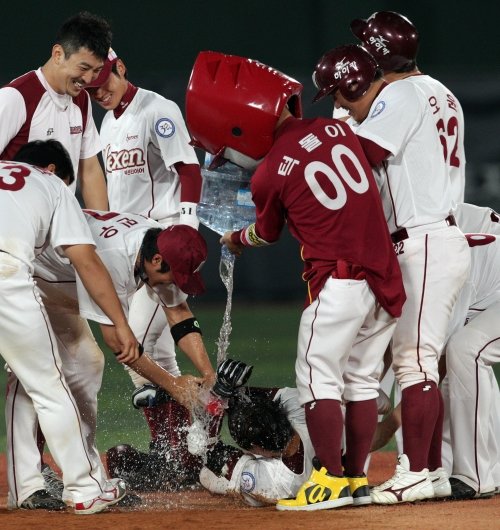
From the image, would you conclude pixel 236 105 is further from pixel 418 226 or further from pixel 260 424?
pixel 260 424

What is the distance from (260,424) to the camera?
5.00 m

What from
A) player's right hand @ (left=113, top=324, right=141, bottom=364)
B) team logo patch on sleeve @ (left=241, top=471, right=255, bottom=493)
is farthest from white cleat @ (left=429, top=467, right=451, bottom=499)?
player's right hand @ (left=113, top=324, right=141, bottom=364)

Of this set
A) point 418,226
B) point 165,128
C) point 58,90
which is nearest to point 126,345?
point 418,226

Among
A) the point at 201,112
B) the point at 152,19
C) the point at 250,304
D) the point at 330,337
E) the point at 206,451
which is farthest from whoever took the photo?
the point at 152,19

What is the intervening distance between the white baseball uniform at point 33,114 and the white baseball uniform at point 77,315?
0.70 metres

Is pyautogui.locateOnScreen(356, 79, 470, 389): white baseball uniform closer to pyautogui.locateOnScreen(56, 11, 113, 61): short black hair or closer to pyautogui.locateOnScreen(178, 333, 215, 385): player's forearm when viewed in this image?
pyautogui.locateOnScreen(178, 333, 215, 385): player's forearm

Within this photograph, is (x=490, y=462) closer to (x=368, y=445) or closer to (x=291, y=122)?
(x=368, y=445)

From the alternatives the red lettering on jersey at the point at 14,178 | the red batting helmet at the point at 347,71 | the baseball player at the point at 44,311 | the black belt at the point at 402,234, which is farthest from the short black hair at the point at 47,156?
the black belt at the point at 402,234

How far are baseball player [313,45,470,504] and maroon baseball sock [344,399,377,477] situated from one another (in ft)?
0.47

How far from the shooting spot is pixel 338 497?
4656 mm

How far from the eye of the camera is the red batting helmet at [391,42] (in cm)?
519

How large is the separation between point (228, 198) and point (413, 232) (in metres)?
1.28

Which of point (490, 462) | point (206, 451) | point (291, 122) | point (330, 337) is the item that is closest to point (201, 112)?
point (291, 122)

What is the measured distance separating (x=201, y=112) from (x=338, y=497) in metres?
1.82
